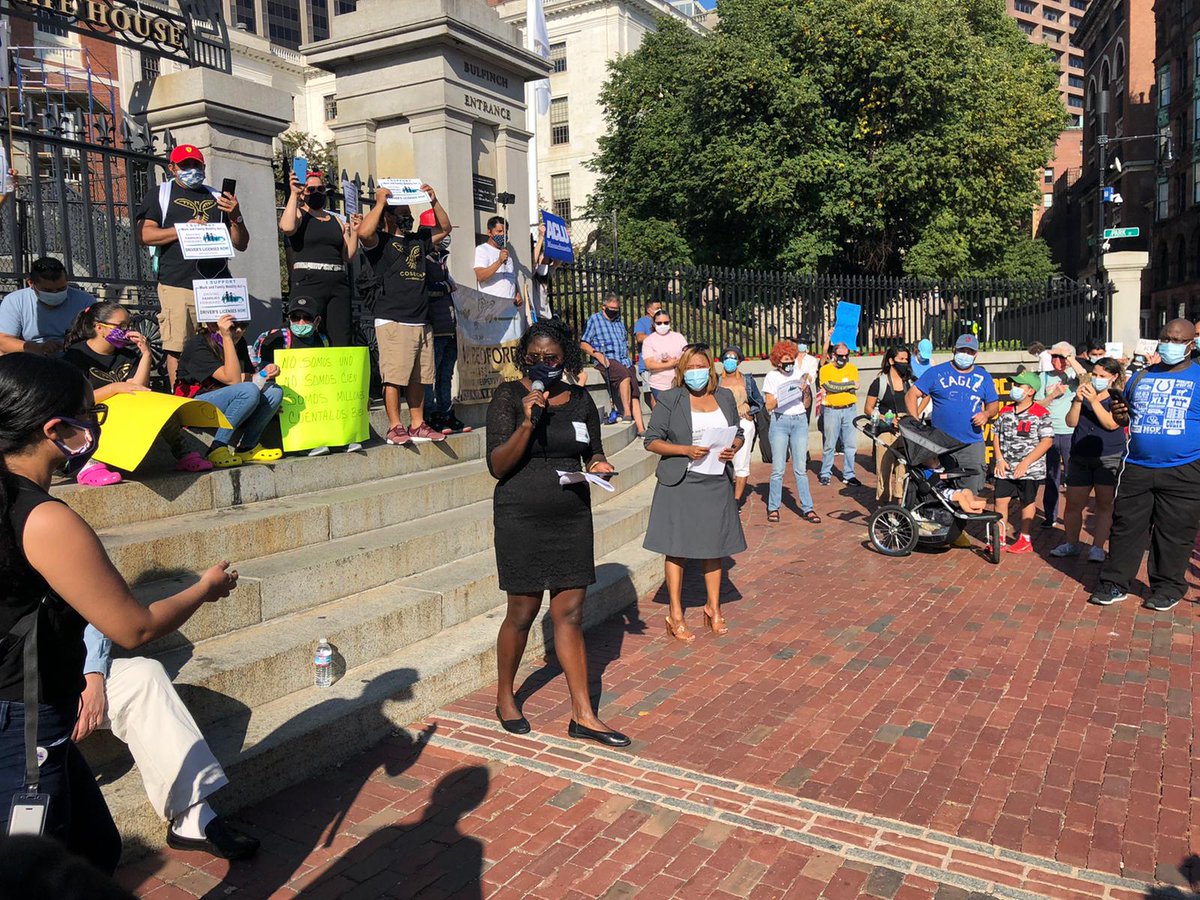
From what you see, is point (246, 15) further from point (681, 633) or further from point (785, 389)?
point (681, 633)

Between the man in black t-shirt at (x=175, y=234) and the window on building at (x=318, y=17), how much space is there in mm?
79661

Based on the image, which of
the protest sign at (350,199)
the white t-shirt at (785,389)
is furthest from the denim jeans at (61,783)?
the white t-shirt at (785,389)

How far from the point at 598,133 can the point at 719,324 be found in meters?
40.1

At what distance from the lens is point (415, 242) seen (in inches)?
293

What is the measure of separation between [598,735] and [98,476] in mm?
3256

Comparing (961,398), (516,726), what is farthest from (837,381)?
(516,726)

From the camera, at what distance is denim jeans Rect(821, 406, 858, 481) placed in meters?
11.9

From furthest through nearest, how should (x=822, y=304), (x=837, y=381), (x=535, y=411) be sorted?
1. (x=822, y=304)
2. (x=837, y=381)
3. (x=535, y=411)

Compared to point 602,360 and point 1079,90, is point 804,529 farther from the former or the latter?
point 1079,90

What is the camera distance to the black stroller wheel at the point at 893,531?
28.6 ft

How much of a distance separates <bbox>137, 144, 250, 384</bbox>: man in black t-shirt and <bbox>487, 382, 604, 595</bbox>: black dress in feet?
10.5

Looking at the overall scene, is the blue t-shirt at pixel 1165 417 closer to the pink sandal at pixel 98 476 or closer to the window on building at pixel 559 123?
the pink sandal at pixel 98 476

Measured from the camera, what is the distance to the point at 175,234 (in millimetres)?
6438

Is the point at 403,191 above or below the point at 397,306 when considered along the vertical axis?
above
